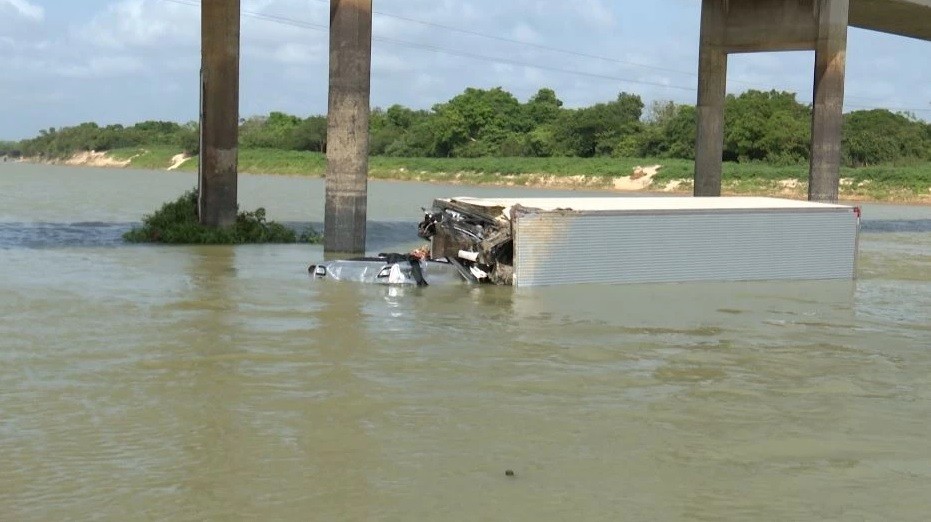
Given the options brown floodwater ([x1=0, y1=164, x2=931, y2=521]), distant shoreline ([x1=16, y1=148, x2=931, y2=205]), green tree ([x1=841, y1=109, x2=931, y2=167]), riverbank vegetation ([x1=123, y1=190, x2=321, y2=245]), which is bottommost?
brown floodwater ([x1=0, y1=164, x2=931, y2=521])

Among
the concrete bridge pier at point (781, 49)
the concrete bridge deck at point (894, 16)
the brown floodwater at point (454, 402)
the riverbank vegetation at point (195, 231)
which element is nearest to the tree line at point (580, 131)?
the concrete bridge deck at point (894, 16)

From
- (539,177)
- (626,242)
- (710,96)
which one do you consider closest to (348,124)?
(626,242)

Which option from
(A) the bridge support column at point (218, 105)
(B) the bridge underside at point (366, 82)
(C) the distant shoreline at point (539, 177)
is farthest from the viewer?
(C) the distant shoreline at point (539, 177)

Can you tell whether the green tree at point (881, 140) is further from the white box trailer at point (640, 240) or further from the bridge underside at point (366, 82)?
the white box trailer at point (640, 240)

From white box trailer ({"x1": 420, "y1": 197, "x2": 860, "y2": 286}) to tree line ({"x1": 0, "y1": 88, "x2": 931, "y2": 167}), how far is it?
54506mm

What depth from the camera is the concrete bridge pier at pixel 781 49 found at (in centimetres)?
3294

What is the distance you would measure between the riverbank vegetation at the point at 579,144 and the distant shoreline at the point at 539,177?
12cm

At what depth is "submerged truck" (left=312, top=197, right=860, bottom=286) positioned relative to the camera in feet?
55.8

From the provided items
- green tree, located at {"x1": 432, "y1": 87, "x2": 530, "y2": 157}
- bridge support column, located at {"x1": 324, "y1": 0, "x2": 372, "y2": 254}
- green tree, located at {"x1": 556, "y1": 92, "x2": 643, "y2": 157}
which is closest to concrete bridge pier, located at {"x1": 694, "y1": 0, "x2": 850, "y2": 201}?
bridge support column, located at {"x1": 324, "y1": 0, "x2": 372, "y2": 254}

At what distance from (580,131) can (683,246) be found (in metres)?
70.0

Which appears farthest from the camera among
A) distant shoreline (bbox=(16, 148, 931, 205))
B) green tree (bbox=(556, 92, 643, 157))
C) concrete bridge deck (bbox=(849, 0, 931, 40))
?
green tree (bbox=(556, 92, 643, 157))

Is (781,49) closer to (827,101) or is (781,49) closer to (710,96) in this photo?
(827,101)

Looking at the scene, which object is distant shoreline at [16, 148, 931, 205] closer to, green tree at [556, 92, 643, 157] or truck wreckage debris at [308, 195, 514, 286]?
green tree at [556, 92, 643, 157]

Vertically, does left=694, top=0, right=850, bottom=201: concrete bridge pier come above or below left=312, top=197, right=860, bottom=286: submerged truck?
above
